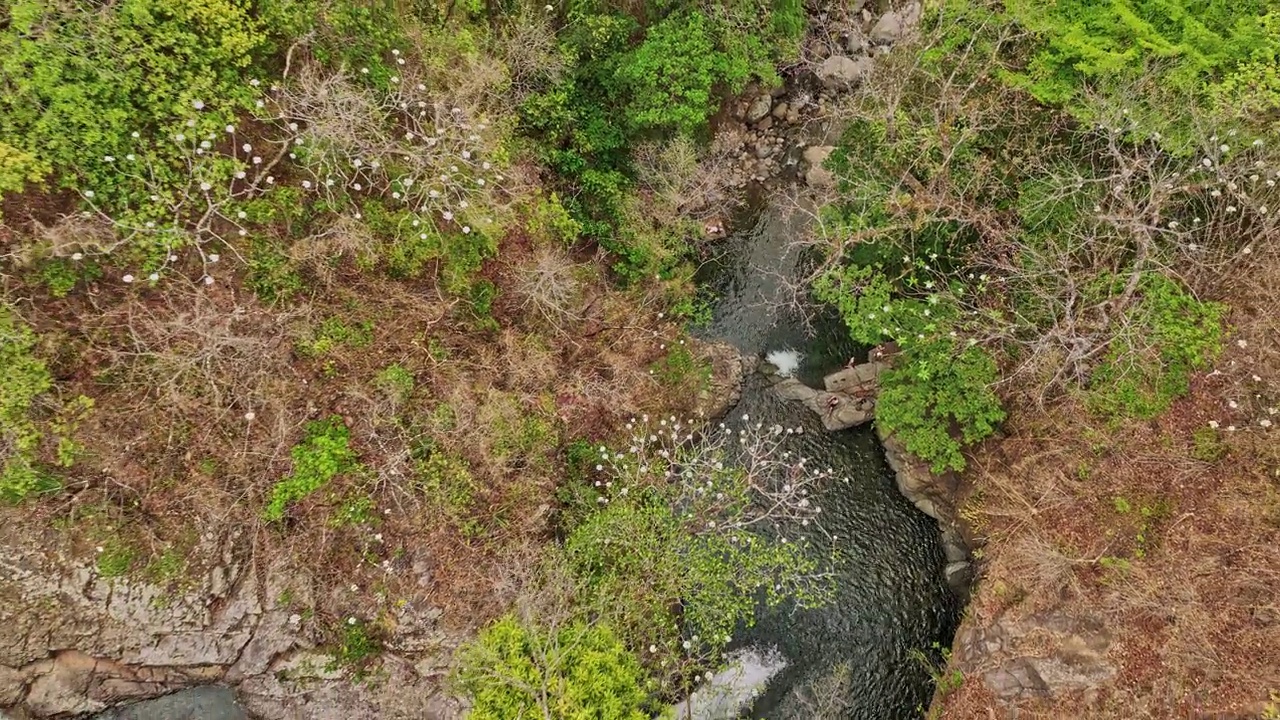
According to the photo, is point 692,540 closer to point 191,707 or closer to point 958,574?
point 958,574

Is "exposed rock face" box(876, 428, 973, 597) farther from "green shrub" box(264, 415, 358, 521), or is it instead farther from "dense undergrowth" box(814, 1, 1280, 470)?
"green shrub" box(264, 415, 358, 521)

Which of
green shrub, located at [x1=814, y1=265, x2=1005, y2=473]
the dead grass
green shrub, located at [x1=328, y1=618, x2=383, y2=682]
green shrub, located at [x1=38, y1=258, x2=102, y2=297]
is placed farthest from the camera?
green shrub, located at [x1=814, y1=265, x2=1005, y2=473]

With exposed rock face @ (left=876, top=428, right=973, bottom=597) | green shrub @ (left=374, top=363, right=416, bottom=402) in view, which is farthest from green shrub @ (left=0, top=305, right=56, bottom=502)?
exposed rock face @ (left=876, top=428, right=973, bottom=597)

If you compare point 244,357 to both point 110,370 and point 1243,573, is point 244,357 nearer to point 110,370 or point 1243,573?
point 110,370

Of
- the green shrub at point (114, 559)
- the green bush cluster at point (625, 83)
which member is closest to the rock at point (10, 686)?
the green shrub at point (114, 559)

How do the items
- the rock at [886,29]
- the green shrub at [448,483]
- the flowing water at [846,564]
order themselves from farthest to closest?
the rock at [886,29], the flowing water at [846,564], the green shrub at [448,483]

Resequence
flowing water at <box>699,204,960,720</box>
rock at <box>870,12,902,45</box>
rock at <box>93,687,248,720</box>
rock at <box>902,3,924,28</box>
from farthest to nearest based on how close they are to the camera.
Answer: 1. rock at <box>870,12,902,45</box>
2. rock at <box>902,3,924,28</box>
3. flowing water at <box>699,204,960,720</box>
4. rock at <box>93,687,248,720</box>

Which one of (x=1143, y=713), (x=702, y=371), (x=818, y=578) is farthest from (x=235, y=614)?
(x=1143, y=713)

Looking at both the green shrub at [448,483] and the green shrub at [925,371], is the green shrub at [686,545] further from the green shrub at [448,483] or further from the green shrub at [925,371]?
the green shrub at [925,371]
